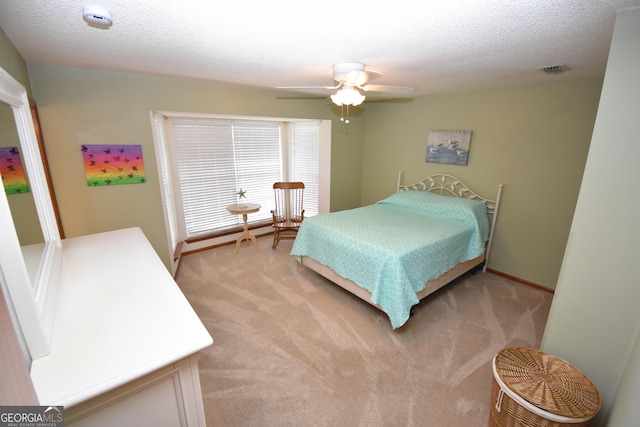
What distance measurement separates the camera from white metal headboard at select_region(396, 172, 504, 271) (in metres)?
3.60

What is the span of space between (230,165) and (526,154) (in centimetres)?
418

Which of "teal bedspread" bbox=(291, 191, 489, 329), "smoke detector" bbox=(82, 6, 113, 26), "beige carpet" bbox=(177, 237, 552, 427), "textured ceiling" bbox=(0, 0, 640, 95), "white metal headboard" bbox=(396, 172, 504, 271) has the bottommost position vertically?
"beige carpet" bbox=(177, 237, 552, 427)

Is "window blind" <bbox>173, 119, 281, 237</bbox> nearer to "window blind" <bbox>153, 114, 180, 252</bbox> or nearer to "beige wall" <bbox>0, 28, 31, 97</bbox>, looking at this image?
"window blind" <bbox>153, 114, 180, 252</bbox>

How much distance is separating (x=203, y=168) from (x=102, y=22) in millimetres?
3061

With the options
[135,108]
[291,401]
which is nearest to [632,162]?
[291,401]

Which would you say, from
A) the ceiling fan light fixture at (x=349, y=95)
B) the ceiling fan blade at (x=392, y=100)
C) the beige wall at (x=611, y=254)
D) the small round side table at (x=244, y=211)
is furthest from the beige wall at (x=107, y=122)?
the beige wall at (x=611, y=254)

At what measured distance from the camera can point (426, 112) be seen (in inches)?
160

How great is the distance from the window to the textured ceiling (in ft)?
5.22

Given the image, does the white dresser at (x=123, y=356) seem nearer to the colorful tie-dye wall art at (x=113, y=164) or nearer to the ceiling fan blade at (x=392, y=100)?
the colorful tie-dye wall art at (x=113, y=164)

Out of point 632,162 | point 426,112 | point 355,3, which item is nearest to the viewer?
point 355,3

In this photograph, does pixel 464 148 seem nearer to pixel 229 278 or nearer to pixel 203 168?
A: pixel 229 278

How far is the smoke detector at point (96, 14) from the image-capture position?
131 centimetres

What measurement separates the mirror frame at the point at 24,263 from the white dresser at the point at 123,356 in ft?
0.27

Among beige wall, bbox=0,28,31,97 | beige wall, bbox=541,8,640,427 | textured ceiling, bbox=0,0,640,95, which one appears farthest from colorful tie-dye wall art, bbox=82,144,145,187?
beige wall, bbox=541,8,640,427
